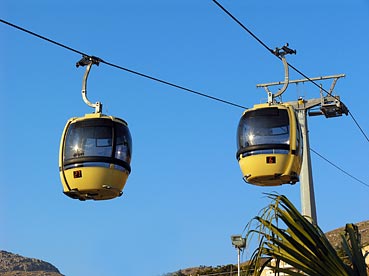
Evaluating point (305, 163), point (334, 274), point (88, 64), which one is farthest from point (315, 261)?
point (305, 163)

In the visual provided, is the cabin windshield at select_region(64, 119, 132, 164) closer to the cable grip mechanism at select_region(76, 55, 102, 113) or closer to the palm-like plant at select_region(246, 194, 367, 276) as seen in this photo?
the cable grip mechanism at select_region(76, 55, 102, 113)

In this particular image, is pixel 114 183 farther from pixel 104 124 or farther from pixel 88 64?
pixel 88 64

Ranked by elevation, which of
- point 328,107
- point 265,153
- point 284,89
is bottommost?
point 265,153

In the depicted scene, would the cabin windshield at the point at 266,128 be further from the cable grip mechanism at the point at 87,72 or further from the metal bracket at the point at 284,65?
the cable grip mechanism at the point at 87,72

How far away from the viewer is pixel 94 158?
896 centimetres

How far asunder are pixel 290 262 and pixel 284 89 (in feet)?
19.5

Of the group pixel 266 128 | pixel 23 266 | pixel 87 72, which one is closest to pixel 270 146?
pixel 266 128

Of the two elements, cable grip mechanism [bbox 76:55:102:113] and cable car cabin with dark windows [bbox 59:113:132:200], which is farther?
cable grip mechanism [bbox 76:55:102:113]

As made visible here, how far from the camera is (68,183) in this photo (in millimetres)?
9055

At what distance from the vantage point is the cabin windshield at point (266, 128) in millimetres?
9688

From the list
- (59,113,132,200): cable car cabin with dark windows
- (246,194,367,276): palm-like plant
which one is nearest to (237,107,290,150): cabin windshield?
(59,113,132,200): cable car cabin with dark windows

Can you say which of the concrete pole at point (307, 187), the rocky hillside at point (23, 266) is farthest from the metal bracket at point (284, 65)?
the rocky hillside at point (23, 266)

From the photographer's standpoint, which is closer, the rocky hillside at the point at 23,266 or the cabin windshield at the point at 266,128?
the cabin windshield at the point at 266,128

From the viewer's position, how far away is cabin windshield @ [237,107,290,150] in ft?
31.8
